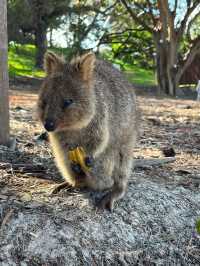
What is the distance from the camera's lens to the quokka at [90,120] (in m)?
3.63

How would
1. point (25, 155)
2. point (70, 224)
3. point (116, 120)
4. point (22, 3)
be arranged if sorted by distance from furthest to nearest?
1. point (22, 3)
2. point (25, 155)
3. point (116, 120)
4. point (70, 224)

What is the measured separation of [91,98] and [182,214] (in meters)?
1.34

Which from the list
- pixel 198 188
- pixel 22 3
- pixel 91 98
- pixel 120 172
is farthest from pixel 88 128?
pixel 22 3

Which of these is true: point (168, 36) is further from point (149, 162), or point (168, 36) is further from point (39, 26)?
point (149, 162)

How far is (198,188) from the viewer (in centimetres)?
480

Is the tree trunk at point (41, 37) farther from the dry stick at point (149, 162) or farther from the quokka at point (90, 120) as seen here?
the quokka at point (90, 120)

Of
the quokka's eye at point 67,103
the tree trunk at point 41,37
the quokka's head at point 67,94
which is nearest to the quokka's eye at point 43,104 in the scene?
the quokka's head at point 67,94

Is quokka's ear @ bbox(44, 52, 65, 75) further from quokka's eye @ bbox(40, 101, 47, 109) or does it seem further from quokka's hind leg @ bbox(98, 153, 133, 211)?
quokka's hind leg @ bbox(98, 153, 133, 211)

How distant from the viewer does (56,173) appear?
4.77 meters

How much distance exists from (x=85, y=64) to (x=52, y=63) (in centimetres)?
28

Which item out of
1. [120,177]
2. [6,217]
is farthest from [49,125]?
[120,177]

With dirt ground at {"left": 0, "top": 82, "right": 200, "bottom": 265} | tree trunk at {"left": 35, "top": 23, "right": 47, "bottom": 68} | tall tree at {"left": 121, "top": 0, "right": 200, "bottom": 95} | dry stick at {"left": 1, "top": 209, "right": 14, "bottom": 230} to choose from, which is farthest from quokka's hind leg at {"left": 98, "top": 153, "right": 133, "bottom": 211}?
tree trunk at {"left": 35, "top": 23, "right": 47, "bottom": 68}

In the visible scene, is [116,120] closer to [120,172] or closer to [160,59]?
[120,172]

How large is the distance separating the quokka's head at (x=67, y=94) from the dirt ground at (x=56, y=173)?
0.25m
